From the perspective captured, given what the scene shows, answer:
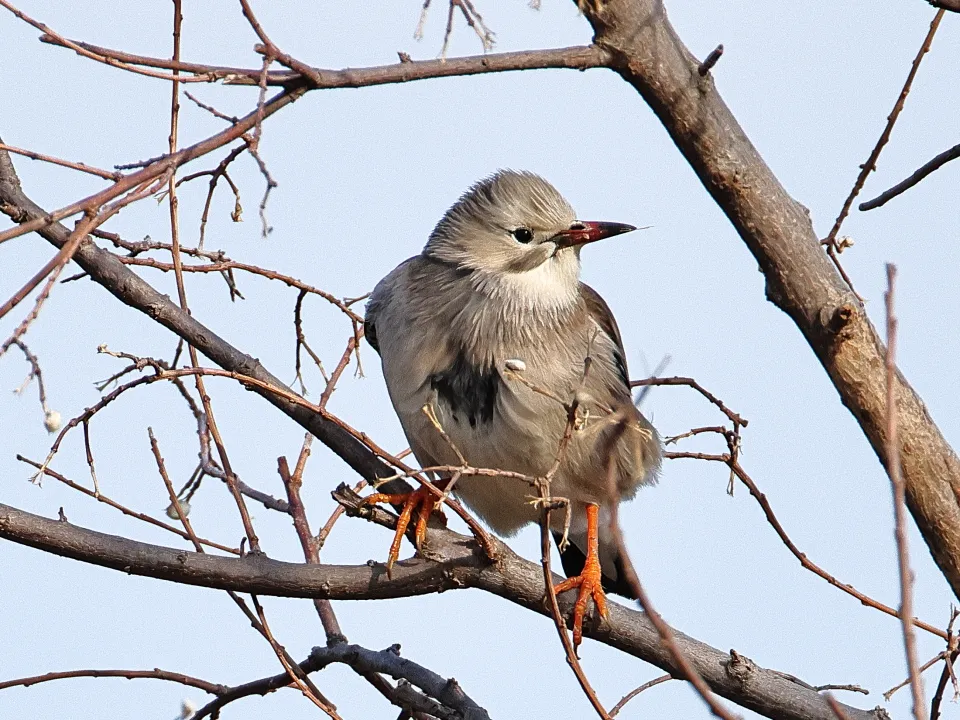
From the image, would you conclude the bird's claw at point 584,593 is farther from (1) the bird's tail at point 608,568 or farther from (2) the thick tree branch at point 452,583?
(1) the bird's tail at point 608,568

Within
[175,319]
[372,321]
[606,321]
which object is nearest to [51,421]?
[175,319]

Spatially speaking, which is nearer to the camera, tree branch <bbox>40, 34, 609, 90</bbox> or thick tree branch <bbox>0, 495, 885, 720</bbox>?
tree branch <bbox>40, 34, 609, 90</bbox>

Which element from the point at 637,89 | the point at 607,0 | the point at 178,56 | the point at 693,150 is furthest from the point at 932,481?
the point at 178,56

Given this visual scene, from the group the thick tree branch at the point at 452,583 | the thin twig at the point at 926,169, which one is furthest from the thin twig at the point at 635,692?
the thin twig at the point at 926,169

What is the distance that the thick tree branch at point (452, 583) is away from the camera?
2.72 m

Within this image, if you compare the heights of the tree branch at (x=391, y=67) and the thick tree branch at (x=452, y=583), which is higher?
the tree branch at (x=391, y=67)

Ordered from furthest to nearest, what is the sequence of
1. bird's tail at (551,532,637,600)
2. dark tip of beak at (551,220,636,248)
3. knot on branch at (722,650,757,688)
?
bird's tail at (551,532,637,600) < dark tip of beak at (551,220,636,248) < knot on branch at (722,650,757,688)

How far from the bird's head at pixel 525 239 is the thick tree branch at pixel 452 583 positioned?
116cm

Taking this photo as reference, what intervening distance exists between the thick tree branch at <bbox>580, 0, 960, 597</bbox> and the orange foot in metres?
1.01

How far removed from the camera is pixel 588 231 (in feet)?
13.0

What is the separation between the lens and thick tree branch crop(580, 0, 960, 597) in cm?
281

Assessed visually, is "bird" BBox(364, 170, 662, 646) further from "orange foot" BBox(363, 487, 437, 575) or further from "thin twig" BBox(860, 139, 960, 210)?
"thin twig" BBox(860, 139, 960, 210)

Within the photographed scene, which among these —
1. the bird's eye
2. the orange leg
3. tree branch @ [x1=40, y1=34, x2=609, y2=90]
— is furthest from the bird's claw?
tree branch @ [x1=40, y1=34, x2=609, y2=90]

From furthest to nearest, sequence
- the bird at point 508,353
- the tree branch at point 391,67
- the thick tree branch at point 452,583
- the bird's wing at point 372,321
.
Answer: the bird's wing at point 372,321, the bird at point 508,353, the thick tree branch at point 452,583, the tree branch at point 391,67
